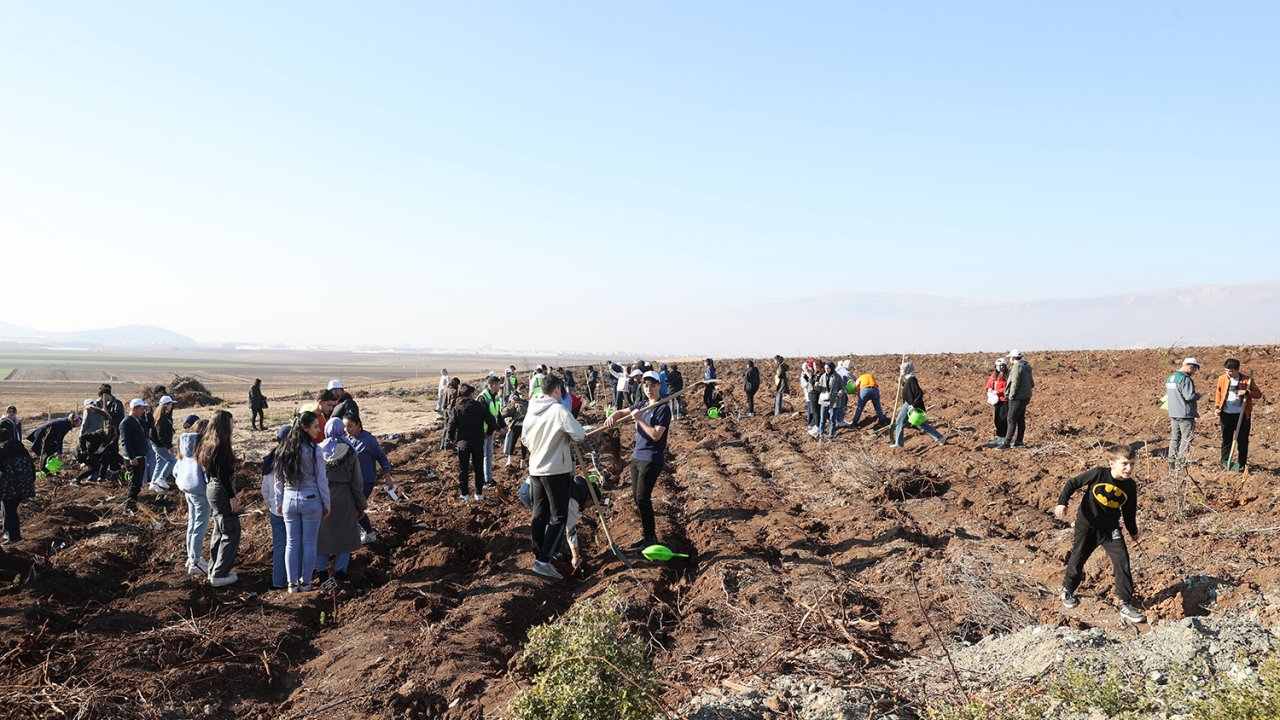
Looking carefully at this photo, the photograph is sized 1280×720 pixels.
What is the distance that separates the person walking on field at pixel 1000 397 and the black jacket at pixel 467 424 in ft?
29.4

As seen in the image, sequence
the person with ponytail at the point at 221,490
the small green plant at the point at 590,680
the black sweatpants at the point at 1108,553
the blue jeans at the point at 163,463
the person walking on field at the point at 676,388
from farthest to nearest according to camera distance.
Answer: the person walking on field at the point at 676,388, the blue jeans at the point at 163,463, the person with ponytail at the point at 221,490, the black sweatpants at the point at 1108,553, the small green plant at the point at 590,680

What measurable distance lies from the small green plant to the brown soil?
85cm

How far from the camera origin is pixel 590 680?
3.68 m

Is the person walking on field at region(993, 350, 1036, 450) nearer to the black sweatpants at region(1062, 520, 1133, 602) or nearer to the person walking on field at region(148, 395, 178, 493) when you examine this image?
the black sweatpants at region(1062, 520, 1133, 602)

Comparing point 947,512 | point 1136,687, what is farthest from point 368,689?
point 947,512

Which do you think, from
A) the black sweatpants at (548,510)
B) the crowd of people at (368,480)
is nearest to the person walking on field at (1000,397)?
the crowd of people at (368,480)

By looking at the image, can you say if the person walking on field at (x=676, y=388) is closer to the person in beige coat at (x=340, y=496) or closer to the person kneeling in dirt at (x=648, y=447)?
the person kneeling in dirt at (x=648, y=447)

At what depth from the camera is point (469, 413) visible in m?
10.3

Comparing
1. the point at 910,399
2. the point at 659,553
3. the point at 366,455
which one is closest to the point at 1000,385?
the point at 910,399

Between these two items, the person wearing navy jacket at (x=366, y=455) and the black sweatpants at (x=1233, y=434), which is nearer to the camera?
the person wearing navy jacket at (x=366, y=455)

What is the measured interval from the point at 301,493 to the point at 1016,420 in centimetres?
1159

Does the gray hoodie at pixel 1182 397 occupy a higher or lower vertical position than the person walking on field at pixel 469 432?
higher

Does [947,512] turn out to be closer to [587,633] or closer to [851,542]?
[851,542]

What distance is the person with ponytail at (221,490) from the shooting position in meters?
6.91
